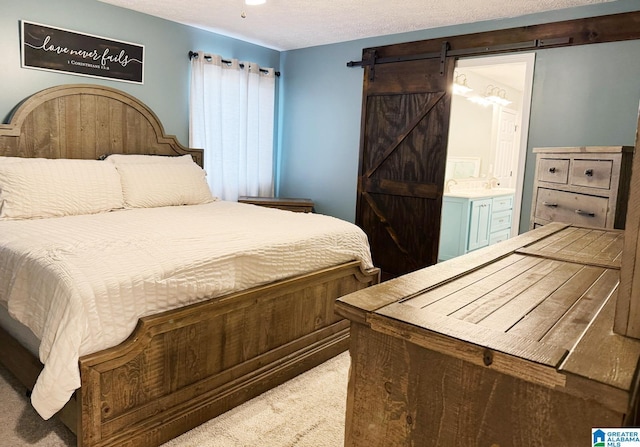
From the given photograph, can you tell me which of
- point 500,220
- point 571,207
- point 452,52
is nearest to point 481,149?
point 500,220

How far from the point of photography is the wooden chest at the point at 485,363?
0.72 meters

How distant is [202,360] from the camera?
6.64 feet

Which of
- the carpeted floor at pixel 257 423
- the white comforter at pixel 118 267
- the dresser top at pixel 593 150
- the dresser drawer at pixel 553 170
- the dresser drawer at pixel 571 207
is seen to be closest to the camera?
the white comforter at pixel 118 267

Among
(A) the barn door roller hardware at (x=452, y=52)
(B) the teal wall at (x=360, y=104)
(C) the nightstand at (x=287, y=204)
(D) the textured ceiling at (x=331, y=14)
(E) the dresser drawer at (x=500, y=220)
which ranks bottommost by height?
(E) the dresser drawer at (x=500, y=220)

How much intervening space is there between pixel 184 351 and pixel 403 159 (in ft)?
9.81

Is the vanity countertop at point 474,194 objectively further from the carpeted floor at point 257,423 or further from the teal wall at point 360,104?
the carpeted floor at point 257,423

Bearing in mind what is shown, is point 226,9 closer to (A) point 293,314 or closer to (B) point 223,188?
(B) point 223,188

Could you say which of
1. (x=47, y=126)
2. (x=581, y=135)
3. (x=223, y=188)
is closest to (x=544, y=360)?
(x=581, y=135)

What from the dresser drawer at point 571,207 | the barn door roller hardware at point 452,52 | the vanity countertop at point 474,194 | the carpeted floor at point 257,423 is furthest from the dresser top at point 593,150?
the vanity countertop at point 474,194

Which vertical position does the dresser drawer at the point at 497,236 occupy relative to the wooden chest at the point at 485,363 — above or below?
below

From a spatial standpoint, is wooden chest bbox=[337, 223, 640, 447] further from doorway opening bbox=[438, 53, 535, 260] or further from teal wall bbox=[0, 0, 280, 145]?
doorway opening bbox=[438, 53, 535, 260]

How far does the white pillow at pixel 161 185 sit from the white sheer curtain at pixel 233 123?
815mm

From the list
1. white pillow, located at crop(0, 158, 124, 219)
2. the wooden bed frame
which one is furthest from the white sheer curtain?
white pillow, located at crop(0, 158, 124, 219)

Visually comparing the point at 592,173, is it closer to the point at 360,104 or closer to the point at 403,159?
the point at 403,159
